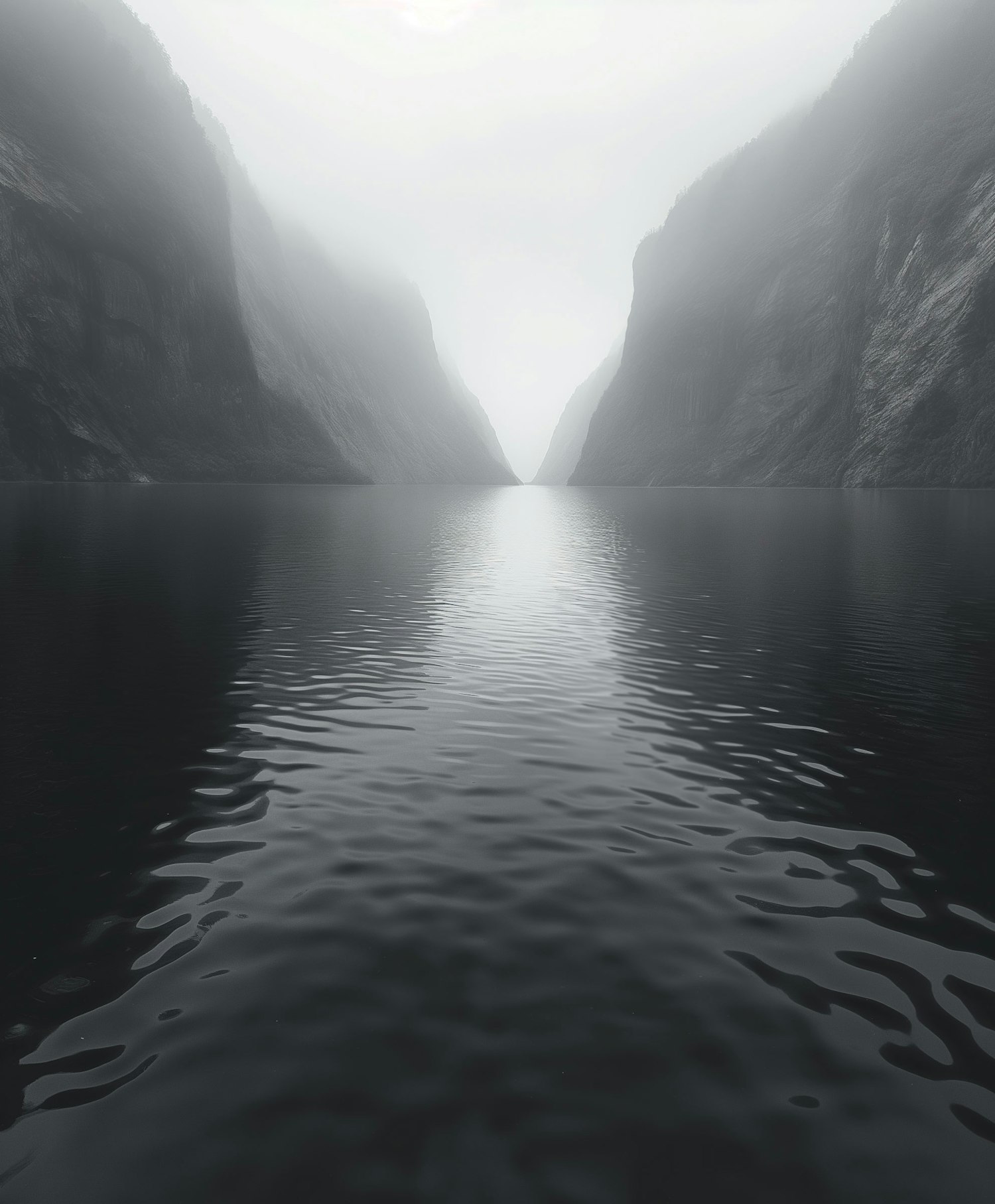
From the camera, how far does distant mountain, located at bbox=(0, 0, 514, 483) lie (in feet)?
301

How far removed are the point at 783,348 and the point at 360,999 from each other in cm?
14411

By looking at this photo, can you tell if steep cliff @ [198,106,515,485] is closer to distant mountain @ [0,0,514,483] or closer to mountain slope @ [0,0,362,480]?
distant mountain @ [0,0,514,483]

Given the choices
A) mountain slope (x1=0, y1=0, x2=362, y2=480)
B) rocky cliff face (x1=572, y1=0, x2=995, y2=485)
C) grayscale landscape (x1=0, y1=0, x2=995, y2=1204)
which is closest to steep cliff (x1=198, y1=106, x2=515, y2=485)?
mountain slope (x1=0, y1=0, x2=362, y2=480)

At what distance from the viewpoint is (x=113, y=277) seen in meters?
101

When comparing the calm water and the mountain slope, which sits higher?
the mountain slope

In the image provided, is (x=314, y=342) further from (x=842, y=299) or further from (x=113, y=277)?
(x=842, y=299)

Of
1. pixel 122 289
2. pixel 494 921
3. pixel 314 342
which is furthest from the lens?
pixel 314 342

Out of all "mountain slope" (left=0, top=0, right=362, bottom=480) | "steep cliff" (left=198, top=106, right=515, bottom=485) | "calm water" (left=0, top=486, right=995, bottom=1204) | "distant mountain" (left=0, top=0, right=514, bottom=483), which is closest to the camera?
"calm water" (left=0, top=486, right=995, bottom=1204)

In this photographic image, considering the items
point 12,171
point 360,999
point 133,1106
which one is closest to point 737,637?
point 360,999

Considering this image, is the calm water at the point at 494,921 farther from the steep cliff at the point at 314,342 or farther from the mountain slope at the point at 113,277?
the steep cliff at the point at 314,342

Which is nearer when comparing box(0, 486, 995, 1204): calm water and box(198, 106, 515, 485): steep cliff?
box(0, 486, 995, 1204): calm water

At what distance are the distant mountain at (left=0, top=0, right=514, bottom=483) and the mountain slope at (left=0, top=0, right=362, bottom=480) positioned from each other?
0.21m

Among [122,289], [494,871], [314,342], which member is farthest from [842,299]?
[494,871]

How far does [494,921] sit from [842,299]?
130 meters
